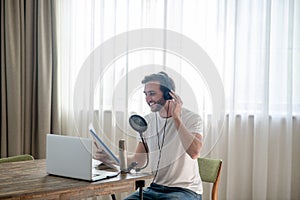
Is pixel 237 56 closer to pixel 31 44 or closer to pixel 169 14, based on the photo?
pixel 169 14

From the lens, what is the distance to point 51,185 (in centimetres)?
199

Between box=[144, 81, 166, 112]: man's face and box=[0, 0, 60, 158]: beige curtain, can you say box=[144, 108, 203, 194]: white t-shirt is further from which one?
box=[0, 0, 60, 158]: beige curtain

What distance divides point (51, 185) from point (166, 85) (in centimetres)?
69

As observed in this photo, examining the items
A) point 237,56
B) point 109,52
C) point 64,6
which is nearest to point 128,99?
point 109,52

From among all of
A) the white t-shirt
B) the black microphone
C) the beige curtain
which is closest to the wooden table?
the white t-shirt

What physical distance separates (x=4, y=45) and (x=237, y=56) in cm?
201

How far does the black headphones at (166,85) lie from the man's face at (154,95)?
0.6 inches

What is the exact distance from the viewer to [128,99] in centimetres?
187

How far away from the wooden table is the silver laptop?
0.03m

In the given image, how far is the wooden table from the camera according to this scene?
1873 mm

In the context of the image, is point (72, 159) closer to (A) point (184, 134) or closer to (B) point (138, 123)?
(B) point (138, 123)

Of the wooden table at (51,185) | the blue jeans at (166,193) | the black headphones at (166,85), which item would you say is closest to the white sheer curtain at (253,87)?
the blue jeans at (166,193)

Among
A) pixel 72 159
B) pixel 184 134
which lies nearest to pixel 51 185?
pixel 72 159

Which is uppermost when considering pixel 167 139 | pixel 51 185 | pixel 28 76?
pixel 28 76
